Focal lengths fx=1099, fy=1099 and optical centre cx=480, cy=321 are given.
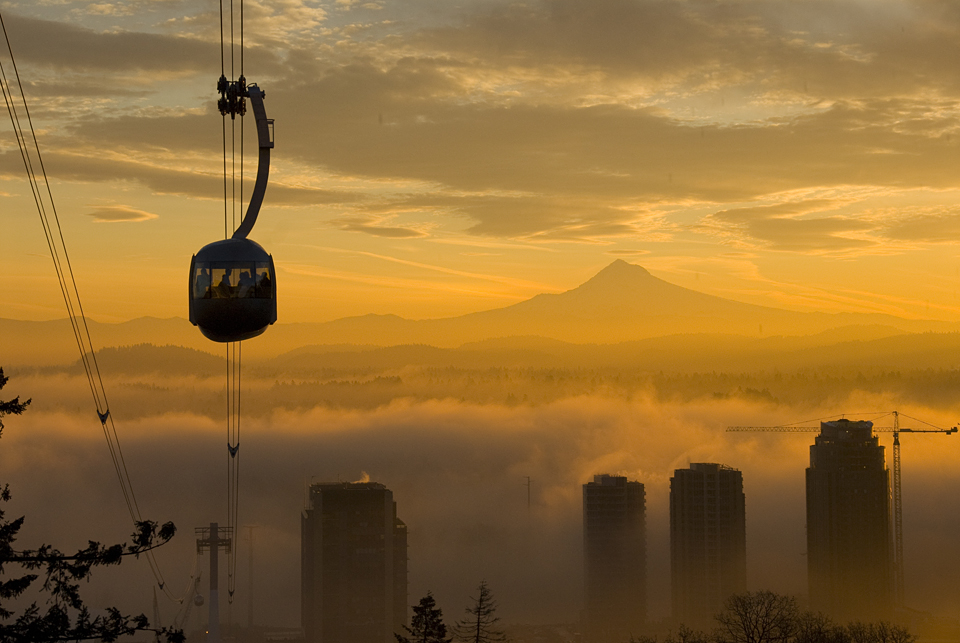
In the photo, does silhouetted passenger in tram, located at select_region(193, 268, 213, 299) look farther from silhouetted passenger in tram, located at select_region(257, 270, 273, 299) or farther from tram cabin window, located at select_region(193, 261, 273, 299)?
A: silhouetted passenger in tram, located at select_region(257, 270, 273, 299)

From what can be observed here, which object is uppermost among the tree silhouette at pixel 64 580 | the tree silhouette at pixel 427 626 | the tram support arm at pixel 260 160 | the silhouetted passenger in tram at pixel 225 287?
the tram support arm at pixel 260 160

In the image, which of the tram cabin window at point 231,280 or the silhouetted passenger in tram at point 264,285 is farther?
the silhouetted passenger in tram at point 264,285

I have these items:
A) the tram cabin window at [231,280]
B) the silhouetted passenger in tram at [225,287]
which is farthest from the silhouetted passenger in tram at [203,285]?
the silhouetted passenger in tram at [225,287]

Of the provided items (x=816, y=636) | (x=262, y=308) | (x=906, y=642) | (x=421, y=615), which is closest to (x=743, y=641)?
(x=816, y=636)

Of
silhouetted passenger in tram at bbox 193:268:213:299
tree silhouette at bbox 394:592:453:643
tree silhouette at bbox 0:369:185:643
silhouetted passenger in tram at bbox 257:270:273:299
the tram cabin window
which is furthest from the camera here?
tree silhouette at bbox 394:592:453:643

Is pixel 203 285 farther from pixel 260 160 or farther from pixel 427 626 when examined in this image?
pixel 427 626

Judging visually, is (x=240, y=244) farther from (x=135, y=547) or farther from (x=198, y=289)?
(x=135, y=547)

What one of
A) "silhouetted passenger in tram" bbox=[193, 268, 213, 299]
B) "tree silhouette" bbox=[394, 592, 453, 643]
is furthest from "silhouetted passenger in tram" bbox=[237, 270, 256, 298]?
"tree silhouette" bbox=[394, 592, 453, 643]

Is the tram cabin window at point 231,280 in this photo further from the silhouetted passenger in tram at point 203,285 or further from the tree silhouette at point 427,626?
the tree silhouette at point 427,626

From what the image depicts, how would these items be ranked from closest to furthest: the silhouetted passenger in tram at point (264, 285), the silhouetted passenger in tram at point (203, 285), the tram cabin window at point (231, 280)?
the tram cabin window at point (231, 280), the silhouetted passenger in tram at point (203, 285), the silhouetted passenger in tram at point (264, 285)
